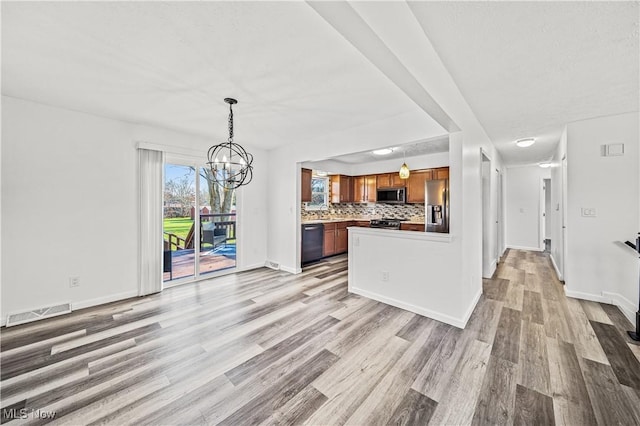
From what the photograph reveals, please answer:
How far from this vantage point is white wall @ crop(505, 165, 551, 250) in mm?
6602

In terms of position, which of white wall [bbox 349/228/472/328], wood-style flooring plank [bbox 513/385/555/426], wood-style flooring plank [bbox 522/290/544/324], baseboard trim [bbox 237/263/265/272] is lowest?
wood-style flooring plank [bbox 513/385/555/426]

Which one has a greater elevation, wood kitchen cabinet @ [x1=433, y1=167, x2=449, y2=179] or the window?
wood kitchen cabinet @ [x1=433, y1=167, x2=449, y2=179]

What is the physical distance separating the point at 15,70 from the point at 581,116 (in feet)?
20.1

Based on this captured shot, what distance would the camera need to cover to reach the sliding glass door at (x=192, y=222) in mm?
4062

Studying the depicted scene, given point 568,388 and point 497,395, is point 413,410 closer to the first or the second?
point 497,395

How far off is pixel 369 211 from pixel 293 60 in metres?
5.47

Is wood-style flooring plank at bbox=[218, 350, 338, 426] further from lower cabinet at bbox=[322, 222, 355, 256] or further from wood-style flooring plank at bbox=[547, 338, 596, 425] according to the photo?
lower cabinet at bbox=[322, 222, 355, 256]

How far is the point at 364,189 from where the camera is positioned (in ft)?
22.1

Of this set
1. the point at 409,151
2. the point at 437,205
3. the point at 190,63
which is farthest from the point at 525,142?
the point at 190,63

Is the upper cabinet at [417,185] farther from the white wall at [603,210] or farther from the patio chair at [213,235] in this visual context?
the patio chair at [213,235]

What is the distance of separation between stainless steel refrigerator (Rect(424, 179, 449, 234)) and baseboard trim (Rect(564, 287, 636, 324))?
6.61ft

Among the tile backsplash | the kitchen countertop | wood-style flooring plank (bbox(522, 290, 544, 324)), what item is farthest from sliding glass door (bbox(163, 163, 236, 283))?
wood-style flooring plank (bbox(522, 290, 544, 324))

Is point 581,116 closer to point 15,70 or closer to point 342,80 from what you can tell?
point 342,80

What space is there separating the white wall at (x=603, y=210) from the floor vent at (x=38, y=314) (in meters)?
6.72
